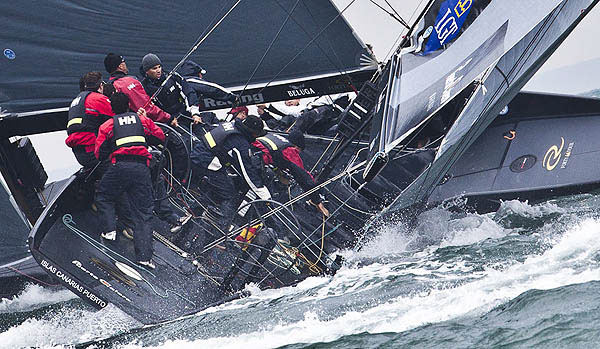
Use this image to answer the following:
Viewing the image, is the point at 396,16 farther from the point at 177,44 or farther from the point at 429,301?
the point at 429,301

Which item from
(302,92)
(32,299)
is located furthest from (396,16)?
(32,299)

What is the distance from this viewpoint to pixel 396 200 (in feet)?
17.6

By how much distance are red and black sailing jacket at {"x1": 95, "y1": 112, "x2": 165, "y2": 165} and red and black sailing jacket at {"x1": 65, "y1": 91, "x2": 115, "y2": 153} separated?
20 centimetres

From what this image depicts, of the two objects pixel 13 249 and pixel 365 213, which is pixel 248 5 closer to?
pixel 365 213

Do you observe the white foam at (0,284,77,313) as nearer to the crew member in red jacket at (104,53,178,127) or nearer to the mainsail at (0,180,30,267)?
the mainsail at (0,180,30,267)

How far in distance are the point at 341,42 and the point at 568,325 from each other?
11.2 ft

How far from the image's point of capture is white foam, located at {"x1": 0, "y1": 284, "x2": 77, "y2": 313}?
7.09m

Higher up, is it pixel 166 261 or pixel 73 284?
pixel 166 261

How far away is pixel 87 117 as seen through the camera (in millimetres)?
5266

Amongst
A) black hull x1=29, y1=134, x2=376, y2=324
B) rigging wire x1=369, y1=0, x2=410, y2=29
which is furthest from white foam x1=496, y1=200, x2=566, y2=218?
rigging wire x1=369, y1=0, x2=410, y2=29

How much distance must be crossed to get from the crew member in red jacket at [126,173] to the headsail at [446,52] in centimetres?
144

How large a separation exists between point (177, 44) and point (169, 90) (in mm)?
845

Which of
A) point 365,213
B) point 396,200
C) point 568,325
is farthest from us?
point 365,213

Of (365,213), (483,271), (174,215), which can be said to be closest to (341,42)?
(365,213)
